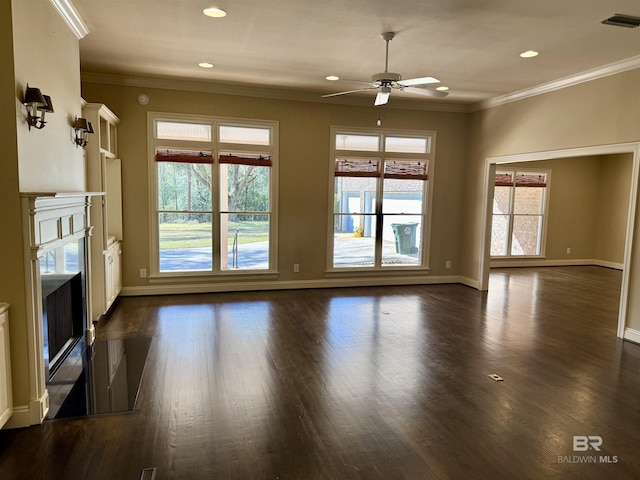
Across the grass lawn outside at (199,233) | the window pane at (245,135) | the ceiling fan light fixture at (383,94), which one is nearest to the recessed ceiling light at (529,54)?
the ceiling fan light fixture at (383,94)

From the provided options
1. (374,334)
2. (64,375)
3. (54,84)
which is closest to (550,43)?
(374,334)

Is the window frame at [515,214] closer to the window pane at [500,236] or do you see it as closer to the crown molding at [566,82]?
the window pane at [500,236]

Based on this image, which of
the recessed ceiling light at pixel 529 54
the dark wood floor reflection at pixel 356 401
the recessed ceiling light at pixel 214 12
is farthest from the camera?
the recessed ceiling light at pixel 529 54

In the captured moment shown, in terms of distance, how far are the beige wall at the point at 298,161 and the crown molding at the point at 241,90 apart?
0.23 ft

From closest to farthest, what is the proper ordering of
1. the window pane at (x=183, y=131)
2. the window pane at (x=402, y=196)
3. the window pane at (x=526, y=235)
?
the window pane at (x=183, y=131)
the window pane at (x=402, y=196)
the window pane at (x=526, y=235)

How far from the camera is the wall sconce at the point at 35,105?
2.68m

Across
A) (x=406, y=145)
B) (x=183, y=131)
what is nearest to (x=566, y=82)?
(x=406, y=145)

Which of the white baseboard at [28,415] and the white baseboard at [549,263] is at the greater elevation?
the white baseboard at [549,263]

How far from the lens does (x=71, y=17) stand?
3.67 meters

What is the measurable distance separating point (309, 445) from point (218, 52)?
4095 mm

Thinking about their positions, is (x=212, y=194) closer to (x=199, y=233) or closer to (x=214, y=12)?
(x=199, y=233)

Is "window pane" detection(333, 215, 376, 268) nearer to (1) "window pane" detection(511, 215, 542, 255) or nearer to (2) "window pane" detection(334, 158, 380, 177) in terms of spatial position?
(2) "window pane" detection(334, 158, 380, 177)

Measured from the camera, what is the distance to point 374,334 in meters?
4.65

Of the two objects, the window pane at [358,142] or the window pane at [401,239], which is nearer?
the window pane at [358,142]
